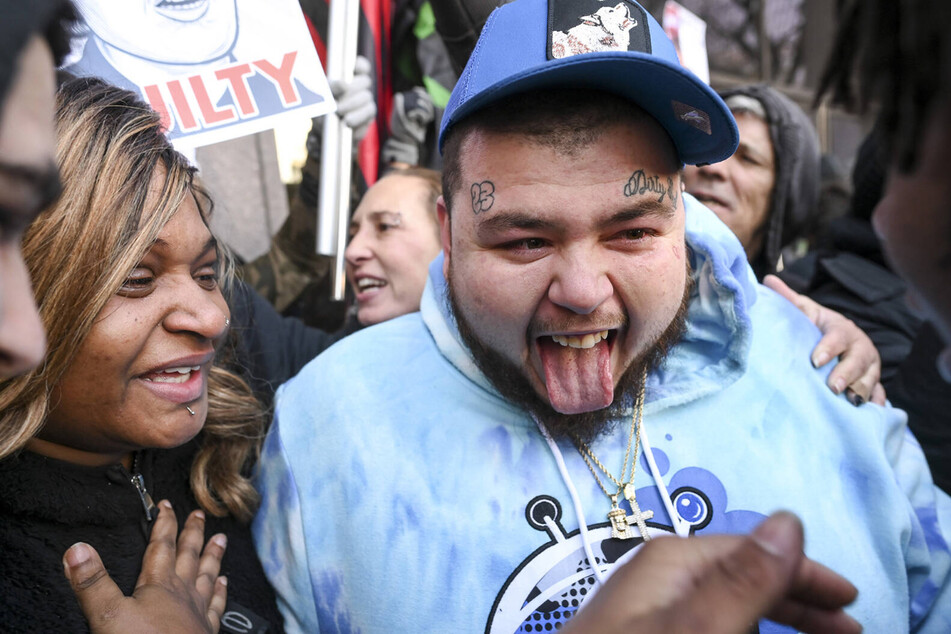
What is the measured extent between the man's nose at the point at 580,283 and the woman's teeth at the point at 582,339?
8 centimetres

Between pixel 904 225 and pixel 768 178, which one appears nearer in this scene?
pixel 904 225

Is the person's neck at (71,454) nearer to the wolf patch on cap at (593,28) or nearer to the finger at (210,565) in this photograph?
the finger at (210,565)

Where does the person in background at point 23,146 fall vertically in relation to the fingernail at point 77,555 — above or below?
above

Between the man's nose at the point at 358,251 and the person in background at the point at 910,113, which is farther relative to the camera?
the man's nose at the point at 358,251

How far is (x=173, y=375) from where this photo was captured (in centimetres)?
167

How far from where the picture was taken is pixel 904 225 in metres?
0.83

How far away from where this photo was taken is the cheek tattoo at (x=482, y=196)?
1585mm

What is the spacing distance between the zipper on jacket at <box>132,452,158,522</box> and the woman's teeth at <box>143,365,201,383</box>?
0.25m

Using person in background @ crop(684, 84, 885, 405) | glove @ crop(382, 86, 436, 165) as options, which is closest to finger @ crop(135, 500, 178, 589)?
glove @ crop(382, 86, 436, 165)

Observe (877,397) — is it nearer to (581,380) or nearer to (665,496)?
(665,496)

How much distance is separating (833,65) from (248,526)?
1595 millimetres

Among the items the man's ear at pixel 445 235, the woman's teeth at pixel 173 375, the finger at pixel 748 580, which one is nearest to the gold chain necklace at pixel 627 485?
the man's ear at pixel 445 235

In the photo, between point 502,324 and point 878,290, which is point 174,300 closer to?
point 502,324

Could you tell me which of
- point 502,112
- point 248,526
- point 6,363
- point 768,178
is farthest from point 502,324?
point 768,178
